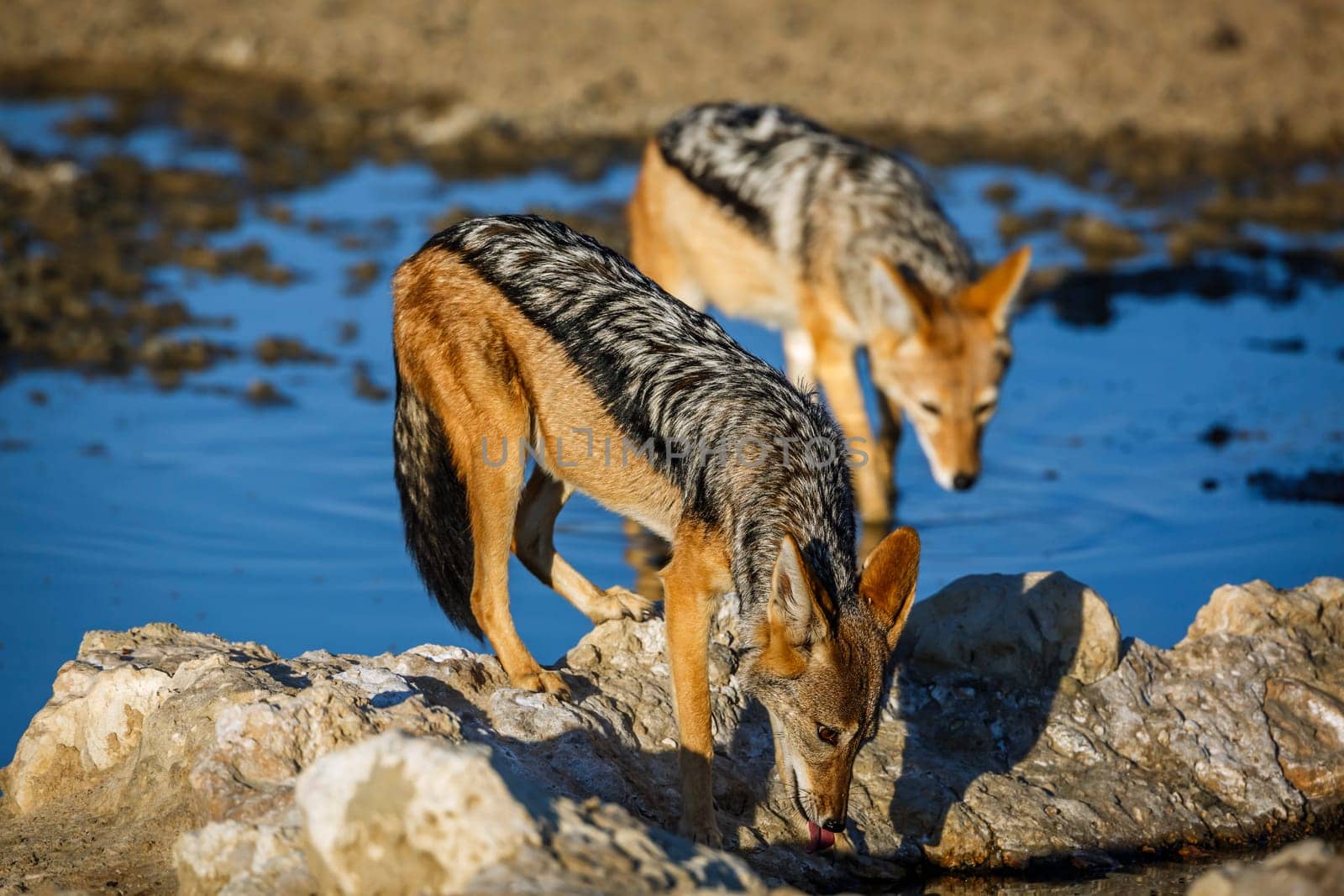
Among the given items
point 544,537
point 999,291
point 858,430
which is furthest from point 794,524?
point 858,430

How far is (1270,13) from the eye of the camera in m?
18.6

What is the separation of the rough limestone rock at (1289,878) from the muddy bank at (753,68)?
1314cm

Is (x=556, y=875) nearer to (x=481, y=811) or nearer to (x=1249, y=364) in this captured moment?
(x=481, y=811)

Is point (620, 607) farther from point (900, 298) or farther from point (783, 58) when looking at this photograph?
point (783, 58)

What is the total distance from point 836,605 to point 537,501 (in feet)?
6.22

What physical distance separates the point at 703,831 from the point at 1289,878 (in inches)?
77.2

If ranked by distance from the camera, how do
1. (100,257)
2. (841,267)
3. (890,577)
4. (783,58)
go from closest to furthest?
(890,577) < (841,267) < (100,257) < (783,58)

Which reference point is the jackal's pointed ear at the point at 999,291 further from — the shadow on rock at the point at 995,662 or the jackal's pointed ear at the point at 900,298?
the shadow on rock at the point at 995,662

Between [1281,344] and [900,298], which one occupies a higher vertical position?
[900,298]

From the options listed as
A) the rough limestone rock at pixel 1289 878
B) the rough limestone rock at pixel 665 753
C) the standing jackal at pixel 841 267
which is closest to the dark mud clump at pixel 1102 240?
the standing jackal at pixel 841 267

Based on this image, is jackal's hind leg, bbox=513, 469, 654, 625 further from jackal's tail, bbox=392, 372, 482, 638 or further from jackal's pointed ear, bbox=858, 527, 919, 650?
jackal's pointed ear, bbox=858, 527, 919, 650

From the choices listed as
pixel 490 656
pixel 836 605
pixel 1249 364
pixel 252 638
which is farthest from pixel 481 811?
pixel 1249 364

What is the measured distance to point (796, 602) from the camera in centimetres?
459

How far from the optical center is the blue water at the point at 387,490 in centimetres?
739
